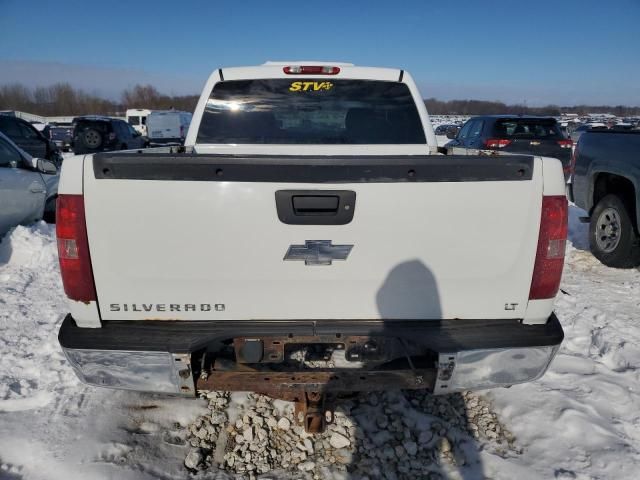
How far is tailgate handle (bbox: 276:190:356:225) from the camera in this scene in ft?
6.56

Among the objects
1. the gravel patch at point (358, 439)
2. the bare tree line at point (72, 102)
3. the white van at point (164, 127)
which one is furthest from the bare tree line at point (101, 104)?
the gravel patch at point (358, 439)

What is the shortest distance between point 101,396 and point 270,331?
64.2 inches

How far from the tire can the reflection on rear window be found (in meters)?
17.1

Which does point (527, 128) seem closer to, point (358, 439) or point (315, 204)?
point (358, 439)

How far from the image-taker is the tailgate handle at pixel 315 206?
200 centimetres

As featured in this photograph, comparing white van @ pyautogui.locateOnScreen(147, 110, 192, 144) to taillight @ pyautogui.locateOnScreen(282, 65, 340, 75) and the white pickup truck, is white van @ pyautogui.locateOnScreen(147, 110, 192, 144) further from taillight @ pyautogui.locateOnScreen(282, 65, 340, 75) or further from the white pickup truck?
the white pickup truck

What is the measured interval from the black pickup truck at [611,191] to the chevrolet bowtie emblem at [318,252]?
4.81 meters

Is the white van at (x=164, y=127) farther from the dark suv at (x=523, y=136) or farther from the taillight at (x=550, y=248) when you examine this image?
the taillight at (x=550, y=248)

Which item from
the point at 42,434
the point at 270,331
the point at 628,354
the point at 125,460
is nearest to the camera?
the point at 270,331

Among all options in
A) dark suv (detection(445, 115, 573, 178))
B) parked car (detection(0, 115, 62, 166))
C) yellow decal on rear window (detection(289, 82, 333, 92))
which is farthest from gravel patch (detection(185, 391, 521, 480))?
parked car (detection(0, 115, 62, 166))

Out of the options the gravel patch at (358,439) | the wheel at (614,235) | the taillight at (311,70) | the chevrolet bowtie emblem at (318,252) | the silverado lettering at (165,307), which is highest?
the taillight at (311,70)

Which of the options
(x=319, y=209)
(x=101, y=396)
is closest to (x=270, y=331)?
(x=319, y=209)

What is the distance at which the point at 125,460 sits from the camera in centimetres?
243

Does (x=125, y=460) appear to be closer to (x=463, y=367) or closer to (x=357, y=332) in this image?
(x=357, y=332)
